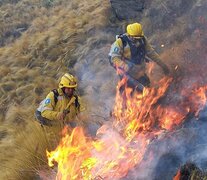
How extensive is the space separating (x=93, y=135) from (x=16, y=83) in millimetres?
5560

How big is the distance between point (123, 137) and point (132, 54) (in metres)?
1.94

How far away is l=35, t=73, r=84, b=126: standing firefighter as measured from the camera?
6594 mm

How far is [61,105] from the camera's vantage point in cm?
675

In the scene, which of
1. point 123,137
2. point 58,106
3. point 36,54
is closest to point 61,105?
point 58,106

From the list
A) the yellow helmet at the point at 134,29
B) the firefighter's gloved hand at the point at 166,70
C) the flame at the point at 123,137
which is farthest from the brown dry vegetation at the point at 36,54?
the firefighter's gloved hand at the point at 166,70

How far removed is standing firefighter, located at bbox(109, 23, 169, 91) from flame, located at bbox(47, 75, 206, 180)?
0.70ft

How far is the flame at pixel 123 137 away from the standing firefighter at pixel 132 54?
212 mm

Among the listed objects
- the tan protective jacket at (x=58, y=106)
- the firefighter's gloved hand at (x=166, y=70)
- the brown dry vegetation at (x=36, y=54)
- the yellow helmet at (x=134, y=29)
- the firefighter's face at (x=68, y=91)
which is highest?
the yellow helmet at (x=134, y=29)

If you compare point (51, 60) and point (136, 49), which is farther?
point (51, 60)

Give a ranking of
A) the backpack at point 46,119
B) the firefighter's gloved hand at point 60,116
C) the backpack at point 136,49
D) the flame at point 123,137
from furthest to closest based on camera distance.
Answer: the backpack at point 136,49 → the backpack at point 46,119 → the firefighter's gloved hand at point 60,116 → the flame at point 123,137

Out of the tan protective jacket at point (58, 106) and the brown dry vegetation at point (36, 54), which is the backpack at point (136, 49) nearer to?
the tan protective jacket at point (58, 106)

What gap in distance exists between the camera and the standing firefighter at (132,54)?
7387mm

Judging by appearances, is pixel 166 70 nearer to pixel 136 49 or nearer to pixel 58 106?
pixel 136 49

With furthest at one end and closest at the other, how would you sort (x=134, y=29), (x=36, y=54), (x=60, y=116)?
(x=36, y=54) → (x=134, y=29) → (x=60, y=116)
